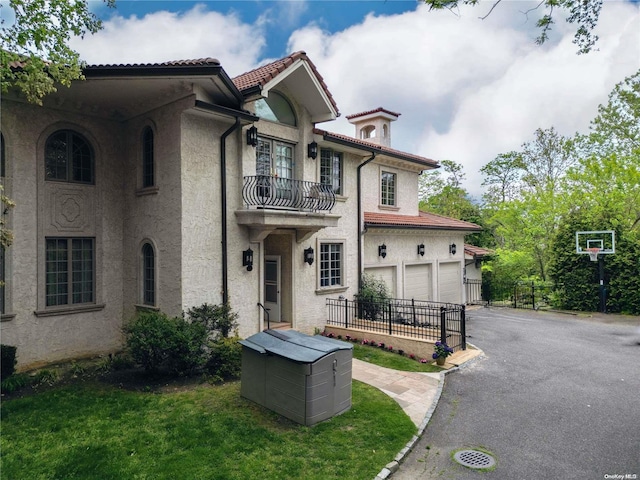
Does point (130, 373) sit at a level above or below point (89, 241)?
below

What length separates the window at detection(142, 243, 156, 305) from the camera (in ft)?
35.1

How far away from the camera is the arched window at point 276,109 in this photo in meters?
11.5

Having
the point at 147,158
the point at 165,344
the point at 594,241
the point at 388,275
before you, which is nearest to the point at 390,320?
the point at 388,275

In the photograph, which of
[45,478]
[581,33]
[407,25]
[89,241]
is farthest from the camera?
[89,241]

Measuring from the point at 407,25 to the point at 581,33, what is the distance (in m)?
4.08

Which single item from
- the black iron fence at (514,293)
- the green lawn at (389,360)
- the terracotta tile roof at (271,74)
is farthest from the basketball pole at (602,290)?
the terracotta tile roof at (271,74)

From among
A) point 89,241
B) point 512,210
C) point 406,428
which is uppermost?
point 512,210

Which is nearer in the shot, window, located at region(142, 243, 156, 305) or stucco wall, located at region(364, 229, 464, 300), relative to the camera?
window, located at region(142, 243, 156, 305)

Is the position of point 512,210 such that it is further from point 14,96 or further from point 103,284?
point 14,96

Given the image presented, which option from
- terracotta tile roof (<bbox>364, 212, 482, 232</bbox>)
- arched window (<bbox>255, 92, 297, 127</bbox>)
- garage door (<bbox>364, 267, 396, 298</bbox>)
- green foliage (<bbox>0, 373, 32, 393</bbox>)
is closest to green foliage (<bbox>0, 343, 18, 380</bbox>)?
green foliage (<bbox>0, 373, 32, 393</bbox>)

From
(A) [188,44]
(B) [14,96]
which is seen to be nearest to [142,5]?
(A) [188,44]

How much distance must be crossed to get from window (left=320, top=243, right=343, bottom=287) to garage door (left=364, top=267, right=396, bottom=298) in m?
2.12

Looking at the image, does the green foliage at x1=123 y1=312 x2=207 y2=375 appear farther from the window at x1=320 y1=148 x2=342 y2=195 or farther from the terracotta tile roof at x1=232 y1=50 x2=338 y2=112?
the window at x1=320 y1=148 x2=342 y2=195

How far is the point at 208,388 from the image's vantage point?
27.2ft
